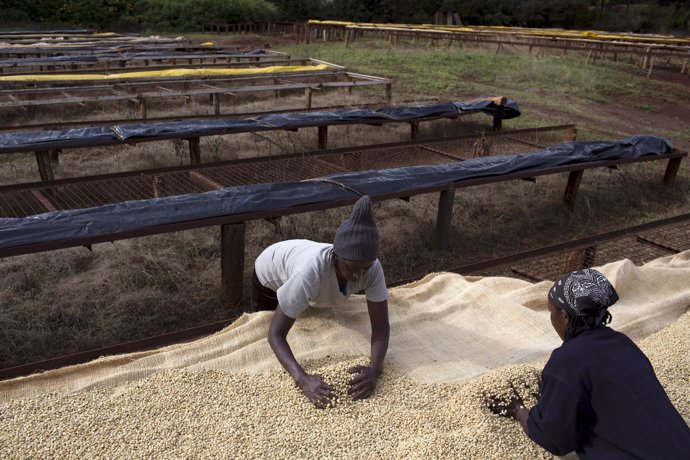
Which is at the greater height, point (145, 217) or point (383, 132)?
point (145, 217)

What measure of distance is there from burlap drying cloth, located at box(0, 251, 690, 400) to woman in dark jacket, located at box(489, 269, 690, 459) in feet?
2.53

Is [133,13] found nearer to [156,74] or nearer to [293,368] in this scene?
[156,74]

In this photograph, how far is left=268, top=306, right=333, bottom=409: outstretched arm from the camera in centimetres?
225

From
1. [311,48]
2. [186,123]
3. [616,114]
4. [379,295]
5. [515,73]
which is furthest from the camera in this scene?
[311,48]

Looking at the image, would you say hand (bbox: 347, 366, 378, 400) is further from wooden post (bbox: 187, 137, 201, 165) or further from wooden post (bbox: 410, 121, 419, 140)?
wooden post (bbox: 410, 121, 419, 140)

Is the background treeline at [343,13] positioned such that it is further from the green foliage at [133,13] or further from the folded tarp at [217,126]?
the folded tarp at [217,126]

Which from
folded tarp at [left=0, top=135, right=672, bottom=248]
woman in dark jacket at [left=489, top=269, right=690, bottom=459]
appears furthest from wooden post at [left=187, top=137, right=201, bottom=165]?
woman in dark jacket at [left=489, top=269, right=690, bottom=459]

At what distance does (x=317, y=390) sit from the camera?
7.41 feet

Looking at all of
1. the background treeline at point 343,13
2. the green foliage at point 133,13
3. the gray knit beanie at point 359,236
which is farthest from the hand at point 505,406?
A: the green foliage at point 133,13

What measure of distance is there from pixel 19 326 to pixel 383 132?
630 cm

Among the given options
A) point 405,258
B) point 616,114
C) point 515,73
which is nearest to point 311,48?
point 515,73

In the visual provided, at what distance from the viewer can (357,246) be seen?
2082 mm

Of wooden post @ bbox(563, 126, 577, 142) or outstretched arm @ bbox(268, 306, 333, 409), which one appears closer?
outstretched arm @ bbox(268, 306, 333, 409)

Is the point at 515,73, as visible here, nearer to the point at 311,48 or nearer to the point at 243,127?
the point at 311,48
